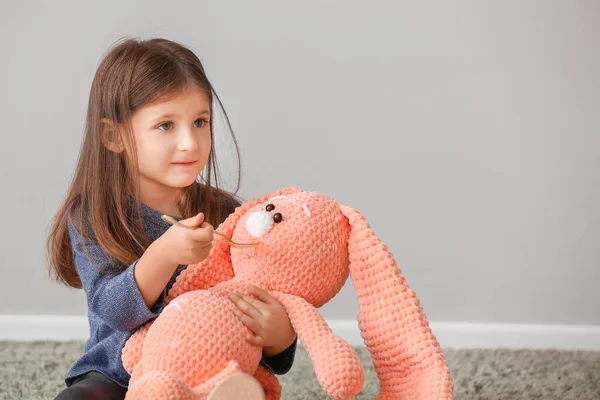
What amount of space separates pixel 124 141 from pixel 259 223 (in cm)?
26

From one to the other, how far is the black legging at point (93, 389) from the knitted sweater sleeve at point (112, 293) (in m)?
0.08

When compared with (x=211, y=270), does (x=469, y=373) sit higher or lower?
lower

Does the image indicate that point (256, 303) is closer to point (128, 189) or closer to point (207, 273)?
point (207, 273)

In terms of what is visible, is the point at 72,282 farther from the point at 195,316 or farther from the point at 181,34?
the point at 181,34

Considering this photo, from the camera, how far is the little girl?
36.4 inches

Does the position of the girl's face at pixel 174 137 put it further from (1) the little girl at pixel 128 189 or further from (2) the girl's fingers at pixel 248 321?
(2) the girl's fingers at pixel 248 321

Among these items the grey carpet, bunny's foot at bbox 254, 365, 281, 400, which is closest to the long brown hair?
bunny's foot at bbox 254, 365, 281, 400

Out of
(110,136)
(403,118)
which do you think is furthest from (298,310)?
(403,118)

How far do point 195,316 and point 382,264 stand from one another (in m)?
0.21

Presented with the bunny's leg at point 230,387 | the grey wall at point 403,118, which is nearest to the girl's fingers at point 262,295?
the bunny's leg at point 230,387

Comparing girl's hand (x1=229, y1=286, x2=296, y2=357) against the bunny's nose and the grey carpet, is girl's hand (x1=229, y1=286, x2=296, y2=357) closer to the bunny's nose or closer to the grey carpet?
the bunny's nose

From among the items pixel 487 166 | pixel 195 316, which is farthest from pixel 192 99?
pixel 487 166

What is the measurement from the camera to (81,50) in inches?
67.5

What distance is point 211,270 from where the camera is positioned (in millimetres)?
910
